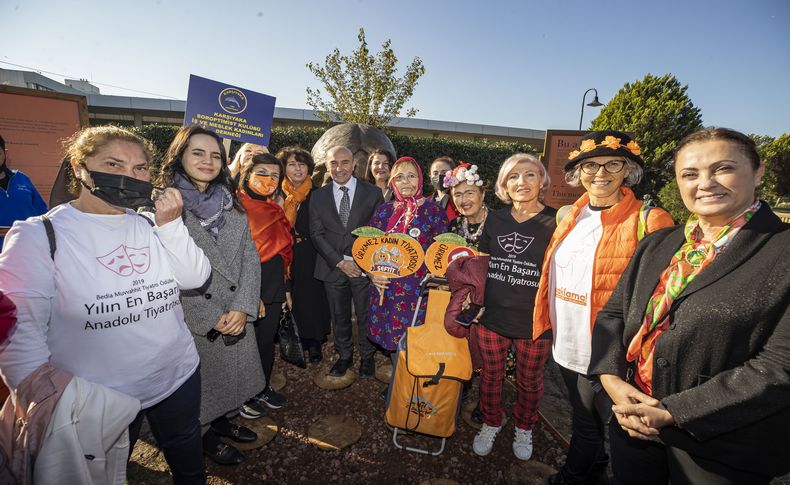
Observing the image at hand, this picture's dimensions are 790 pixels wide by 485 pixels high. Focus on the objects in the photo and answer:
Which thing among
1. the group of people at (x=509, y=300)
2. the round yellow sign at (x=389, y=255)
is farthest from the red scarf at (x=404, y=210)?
the round yellow sign at (x=389, y=255)

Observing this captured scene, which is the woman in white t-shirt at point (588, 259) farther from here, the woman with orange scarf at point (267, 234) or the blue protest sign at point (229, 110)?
the blue protest sign at point (229, 110)

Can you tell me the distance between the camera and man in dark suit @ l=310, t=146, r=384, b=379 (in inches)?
144

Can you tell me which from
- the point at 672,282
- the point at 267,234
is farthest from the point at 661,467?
the point at 267,234

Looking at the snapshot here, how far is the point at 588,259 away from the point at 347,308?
2592 millimetres

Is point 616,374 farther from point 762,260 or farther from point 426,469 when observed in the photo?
point 426,469

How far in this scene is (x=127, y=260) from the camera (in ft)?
5.51

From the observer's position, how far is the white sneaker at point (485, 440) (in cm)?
283

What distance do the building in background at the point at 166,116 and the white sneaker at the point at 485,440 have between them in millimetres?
16935

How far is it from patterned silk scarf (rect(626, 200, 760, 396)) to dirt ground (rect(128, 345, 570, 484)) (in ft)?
5.36

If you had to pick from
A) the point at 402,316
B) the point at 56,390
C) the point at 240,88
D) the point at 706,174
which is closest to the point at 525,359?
the point at 402,316

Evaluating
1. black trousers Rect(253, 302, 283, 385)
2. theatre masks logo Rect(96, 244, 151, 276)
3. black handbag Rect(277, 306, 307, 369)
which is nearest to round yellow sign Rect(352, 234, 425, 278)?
black trousers Rect(253, 302, 283, 385)

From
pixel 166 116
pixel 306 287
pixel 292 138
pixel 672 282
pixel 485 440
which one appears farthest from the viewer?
pixel 166 116

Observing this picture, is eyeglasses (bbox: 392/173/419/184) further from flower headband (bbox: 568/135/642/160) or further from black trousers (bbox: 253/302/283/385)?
black trousers (bbox: 253/302/283/385)

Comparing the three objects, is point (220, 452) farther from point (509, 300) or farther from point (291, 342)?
point (509, 300)
